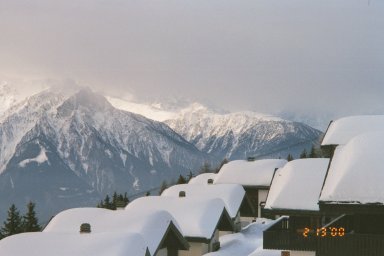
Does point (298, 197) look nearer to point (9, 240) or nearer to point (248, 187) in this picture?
point (9, 240)

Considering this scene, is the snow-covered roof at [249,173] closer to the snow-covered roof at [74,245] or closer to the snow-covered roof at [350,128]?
the snow-covered roof at [350,128]

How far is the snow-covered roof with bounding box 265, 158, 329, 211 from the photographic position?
28.5 metres

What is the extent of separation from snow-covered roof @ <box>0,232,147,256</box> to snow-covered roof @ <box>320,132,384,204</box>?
6710 mm

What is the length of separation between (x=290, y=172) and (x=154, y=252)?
33.4 feet

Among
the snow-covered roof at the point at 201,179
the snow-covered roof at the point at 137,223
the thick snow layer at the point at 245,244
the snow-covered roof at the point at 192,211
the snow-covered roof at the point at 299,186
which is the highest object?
the snow-covered roof at the point at 299,186

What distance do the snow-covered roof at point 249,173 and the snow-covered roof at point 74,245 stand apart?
3981 centimetres

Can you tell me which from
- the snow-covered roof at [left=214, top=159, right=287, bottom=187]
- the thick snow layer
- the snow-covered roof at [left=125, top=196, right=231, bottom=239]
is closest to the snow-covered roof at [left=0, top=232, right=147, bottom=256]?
the snow-covered roof at [left=125, top=196, right=231, bottom=239]

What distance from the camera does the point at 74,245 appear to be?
18.7 metres

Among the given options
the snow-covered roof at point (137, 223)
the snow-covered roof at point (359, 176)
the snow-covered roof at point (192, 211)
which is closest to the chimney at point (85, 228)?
the snow-covered roof at point (137, 223)

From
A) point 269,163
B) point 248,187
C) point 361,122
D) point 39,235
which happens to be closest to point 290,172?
point 361,122

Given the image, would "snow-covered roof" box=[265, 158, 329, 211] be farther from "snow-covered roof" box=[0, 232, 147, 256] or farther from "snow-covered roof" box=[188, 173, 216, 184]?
"snow-covered roof" box=[188, 173, 216, 184]

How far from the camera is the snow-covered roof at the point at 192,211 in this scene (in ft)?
120

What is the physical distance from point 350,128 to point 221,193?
19673mm

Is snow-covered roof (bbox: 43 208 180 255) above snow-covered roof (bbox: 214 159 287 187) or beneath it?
above
